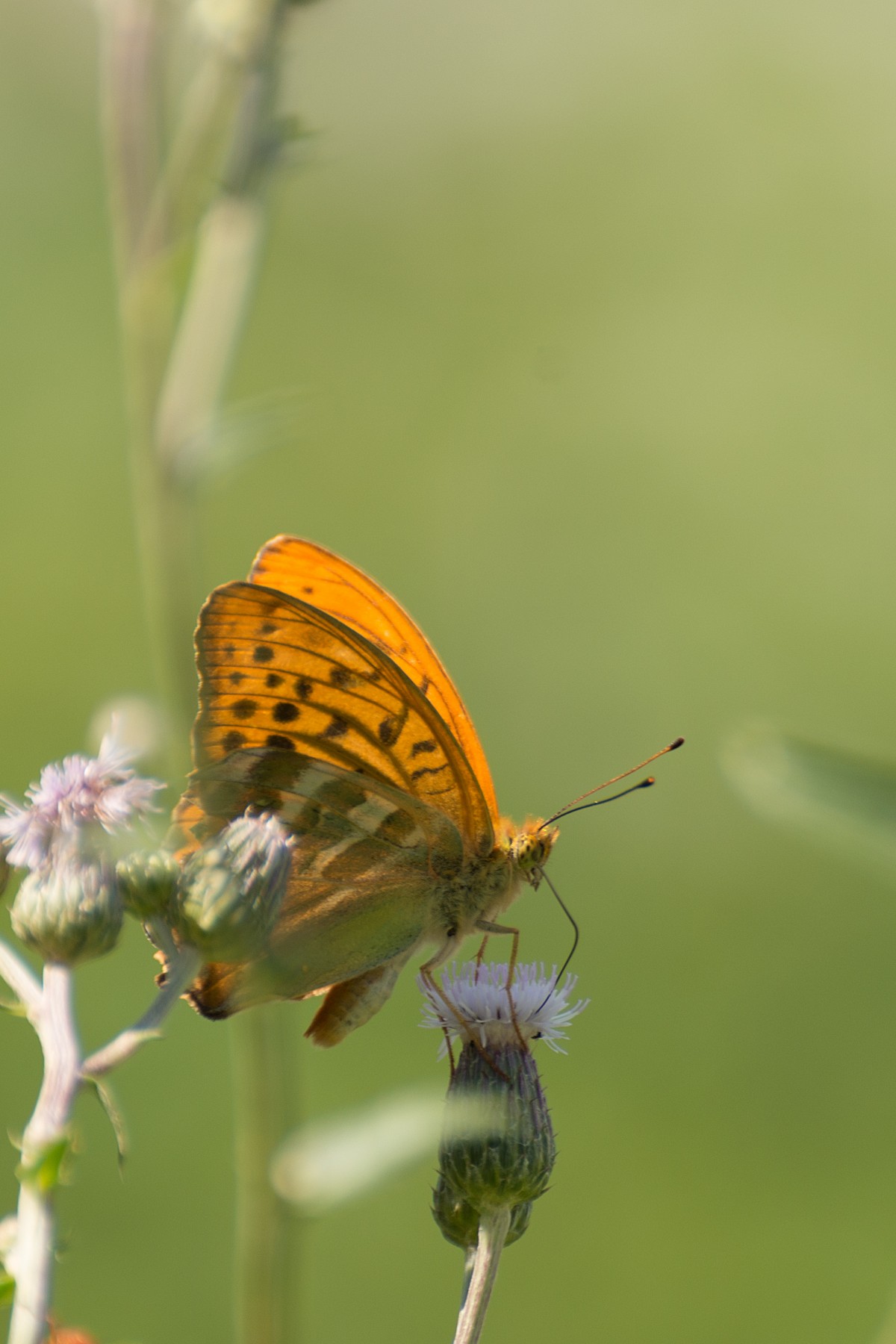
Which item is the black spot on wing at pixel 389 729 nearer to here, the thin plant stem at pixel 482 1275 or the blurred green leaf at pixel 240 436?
the blurred green leaf at pixel 240 436

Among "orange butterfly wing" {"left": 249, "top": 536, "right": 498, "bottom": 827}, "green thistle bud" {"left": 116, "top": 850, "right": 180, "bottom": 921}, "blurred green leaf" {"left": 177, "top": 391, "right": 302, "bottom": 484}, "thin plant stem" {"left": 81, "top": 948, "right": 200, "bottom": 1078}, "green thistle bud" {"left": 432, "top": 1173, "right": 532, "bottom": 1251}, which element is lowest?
"green thistle bud" {"left": 432, "top": 1173, "right": 532, "bottom": 1251}

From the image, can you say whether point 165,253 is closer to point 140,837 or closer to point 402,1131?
point 140,837

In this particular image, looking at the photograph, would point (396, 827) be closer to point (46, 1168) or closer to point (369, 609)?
point (369, 609)

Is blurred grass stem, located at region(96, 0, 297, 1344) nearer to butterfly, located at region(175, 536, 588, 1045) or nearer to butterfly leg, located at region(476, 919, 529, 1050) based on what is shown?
butterfly, located at region(175, 536, 588, 1045)

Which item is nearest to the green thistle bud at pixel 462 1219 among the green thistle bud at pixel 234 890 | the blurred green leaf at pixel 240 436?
the green thistle bud at pixel 234 890

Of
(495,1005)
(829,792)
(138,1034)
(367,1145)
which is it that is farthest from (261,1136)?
(829,792)

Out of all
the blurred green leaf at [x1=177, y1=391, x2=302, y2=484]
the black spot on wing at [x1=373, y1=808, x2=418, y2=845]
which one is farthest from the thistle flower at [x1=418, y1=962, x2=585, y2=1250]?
the blurred green leaf at [x1=177, y1=391, x2=302, y2=484]
